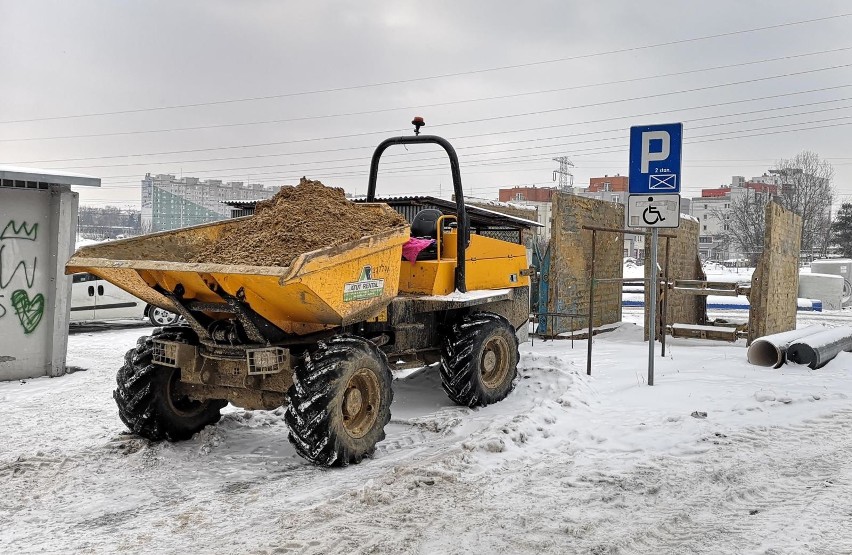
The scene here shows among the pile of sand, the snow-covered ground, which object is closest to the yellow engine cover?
the pile of sand

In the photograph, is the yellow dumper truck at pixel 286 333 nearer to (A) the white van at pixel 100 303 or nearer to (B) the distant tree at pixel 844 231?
(A) the white van at pixel 100 303

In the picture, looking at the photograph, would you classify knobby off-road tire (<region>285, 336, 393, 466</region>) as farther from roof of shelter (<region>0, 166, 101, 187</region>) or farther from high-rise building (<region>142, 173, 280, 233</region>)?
high-rise building (<region>142, 173, 280, 233</region>)

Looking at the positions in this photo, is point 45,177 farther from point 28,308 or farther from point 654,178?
point 654,178

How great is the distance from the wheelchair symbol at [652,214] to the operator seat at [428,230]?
2448 mm

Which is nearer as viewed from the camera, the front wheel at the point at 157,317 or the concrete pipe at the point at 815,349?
the concrete pipe at the point at 815,349

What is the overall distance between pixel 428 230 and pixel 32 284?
5810 millimetres

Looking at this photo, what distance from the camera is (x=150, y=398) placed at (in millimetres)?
6020

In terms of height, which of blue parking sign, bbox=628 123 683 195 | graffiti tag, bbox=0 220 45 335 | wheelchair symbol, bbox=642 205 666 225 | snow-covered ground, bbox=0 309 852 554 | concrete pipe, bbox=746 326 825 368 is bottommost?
snow-covered ground, bbox=0 309 852 554

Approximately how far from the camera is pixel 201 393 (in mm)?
6016

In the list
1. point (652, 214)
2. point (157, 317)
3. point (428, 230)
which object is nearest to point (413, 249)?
point (428, 230)

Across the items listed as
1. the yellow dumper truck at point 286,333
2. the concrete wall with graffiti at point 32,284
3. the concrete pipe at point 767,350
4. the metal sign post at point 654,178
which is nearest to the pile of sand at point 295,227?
the yellow dumper truck at point 286,333

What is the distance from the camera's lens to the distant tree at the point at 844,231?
49125 millimetres

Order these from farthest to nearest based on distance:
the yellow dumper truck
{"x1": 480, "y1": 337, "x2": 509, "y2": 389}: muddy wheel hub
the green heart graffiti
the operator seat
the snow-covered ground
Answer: the green heart graffiti, {"x1": 480, "y1": 337, "x2": 509, "y2": 389}: muddy wheel hub, the operator seat, the yellow dumper truck, the snow-covered ground

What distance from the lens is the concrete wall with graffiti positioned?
30.8ft
